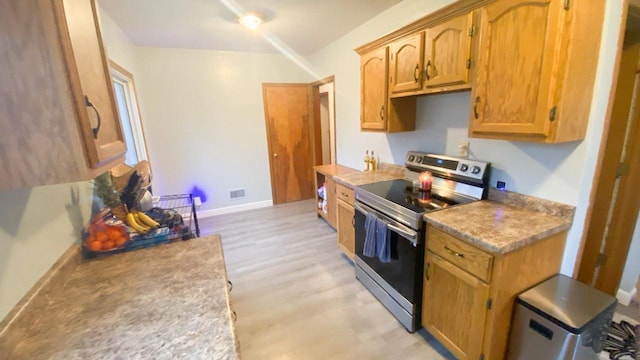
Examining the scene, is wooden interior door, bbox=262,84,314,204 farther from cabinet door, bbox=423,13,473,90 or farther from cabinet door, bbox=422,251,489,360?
cabinet door, bbox=422,251,489,360

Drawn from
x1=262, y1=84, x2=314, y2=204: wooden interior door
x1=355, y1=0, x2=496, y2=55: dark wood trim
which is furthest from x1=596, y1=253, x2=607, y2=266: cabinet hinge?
x1=262, y1=84, x2=314, y2=204: wooden interior door

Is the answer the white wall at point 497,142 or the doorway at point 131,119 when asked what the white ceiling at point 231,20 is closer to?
the white wall at point 497,142

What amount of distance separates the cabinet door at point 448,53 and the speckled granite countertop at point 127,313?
1.80 m

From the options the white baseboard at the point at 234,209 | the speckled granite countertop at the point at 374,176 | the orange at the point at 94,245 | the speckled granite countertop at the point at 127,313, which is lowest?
the white baseboard at the point at 234,209

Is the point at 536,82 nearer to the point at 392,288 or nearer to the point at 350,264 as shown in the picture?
the point at 392,288

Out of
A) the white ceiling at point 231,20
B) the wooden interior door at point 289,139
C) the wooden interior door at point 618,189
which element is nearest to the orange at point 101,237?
the white ceiling at point 231,20

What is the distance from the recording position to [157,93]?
3672 millimetres

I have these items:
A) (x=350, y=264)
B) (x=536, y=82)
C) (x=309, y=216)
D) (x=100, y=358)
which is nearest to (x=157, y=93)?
(x=309, y=216)

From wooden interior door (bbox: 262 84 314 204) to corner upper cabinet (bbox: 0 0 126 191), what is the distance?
147 inches

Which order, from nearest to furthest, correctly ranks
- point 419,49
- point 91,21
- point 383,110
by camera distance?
point 91,21
point 419,49
point 383,110

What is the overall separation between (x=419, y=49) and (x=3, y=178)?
86.8 inches

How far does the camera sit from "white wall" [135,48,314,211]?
3688mm

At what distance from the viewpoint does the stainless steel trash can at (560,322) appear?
4.00 ft

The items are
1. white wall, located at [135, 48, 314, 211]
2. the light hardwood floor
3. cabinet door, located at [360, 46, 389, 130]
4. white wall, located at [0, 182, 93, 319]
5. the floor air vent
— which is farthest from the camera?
the floor air vent
